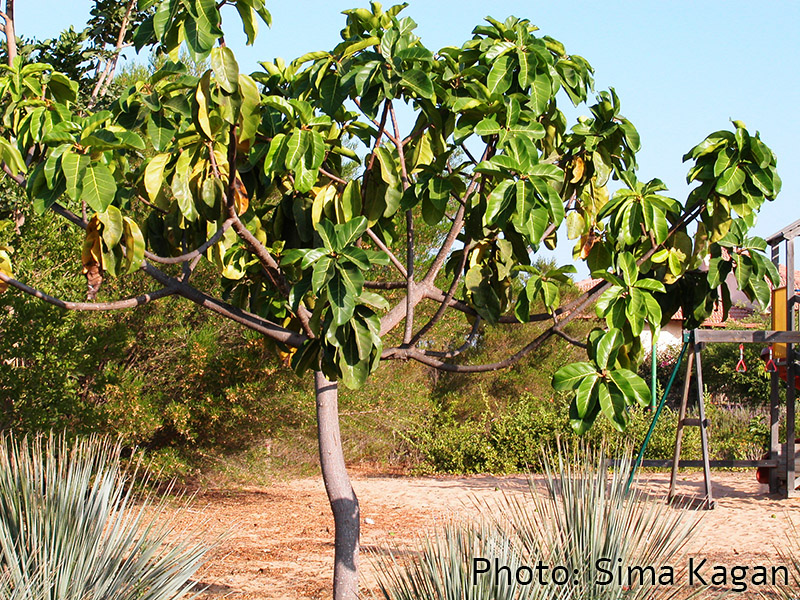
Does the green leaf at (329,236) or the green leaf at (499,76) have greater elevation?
the green leaf at (499,76)

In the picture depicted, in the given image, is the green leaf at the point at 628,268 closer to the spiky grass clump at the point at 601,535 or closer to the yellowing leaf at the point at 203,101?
the spiky grass clump at the point at 601,535

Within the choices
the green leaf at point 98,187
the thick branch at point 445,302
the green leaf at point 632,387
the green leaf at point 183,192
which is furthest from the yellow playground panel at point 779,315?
the green leaf at point 98,187

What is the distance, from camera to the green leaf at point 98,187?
254cm

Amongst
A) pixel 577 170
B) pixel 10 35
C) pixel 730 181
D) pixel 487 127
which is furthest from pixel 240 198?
pixel 10 35

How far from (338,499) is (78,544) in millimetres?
1139

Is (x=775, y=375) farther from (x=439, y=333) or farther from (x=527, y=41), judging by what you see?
(x=527, y=41)

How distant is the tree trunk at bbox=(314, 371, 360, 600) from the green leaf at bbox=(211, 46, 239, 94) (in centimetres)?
157

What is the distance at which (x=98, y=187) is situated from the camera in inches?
101

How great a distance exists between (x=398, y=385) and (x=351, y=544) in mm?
6085

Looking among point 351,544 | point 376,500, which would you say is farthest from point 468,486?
point 351,544

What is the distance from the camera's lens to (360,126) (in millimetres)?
3553

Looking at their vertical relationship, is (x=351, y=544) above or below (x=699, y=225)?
below

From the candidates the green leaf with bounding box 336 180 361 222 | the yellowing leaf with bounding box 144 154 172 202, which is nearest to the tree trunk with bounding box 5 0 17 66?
the yellowing leaf with bounding box 144 154 172 202

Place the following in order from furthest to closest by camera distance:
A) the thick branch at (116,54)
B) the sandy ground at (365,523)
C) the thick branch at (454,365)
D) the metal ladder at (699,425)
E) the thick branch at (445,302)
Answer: the metal ladder at (699,425) < the thick branch at (116,54) < the sandy ground at (365,523) < the thick branch at (454,365) < the thick branch at (445,302)
